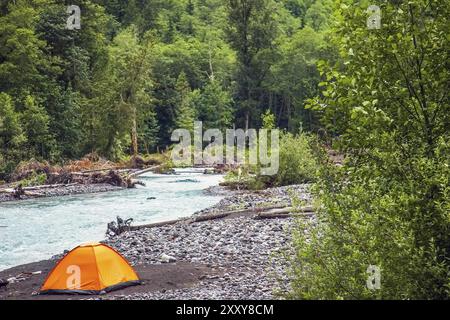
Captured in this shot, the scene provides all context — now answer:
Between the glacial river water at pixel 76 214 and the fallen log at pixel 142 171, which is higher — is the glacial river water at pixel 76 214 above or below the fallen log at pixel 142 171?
below

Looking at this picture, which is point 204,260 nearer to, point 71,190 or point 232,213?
point 232,213

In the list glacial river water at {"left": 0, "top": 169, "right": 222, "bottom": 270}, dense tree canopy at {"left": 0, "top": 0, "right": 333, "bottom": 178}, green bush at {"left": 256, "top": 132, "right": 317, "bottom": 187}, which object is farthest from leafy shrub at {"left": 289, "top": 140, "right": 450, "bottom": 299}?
green bush at {"left": 256, "top": 132, "right": 317, "bottom": 187}

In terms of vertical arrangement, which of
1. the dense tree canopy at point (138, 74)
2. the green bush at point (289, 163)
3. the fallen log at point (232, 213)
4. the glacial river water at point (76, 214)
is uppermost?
the dense tree canopy at point (138, 74)

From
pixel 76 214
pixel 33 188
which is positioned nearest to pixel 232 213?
pixel 76 214

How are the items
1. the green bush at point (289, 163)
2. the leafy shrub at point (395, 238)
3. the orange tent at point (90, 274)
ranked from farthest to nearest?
the green bush at point (289, 163) → the orange tent at point (90, 274) → the leafy shrub at point (395, 238)

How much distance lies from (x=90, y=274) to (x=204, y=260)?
8.70ft

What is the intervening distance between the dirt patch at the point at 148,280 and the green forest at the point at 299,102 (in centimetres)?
206

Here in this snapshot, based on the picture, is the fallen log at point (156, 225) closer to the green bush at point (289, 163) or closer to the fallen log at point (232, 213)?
the fallen log at point (232, 213)

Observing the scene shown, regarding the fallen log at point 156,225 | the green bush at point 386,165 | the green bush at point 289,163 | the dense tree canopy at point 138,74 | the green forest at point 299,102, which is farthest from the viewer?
the dense tree canopy at point 138,74

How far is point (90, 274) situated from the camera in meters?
10.3

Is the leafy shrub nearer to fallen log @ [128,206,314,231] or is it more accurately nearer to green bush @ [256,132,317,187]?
fallen log @ [128,206,314,231]

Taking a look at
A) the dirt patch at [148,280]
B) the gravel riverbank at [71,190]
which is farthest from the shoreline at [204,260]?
the gravel riverbank at [71,190]

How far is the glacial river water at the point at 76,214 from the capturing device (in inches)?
617
